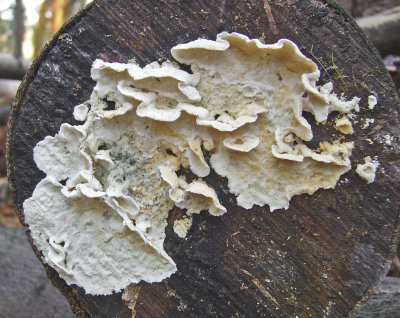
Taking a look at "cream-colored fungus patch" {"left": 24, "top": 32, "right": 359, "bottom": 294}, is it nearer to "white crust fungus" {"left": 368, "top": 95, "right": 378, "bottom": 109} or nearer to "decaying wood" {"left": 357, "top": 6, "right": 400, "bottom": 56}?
"white crust fungus" {"left": 368, "top": 95, "right": 378, "bottom": 109}

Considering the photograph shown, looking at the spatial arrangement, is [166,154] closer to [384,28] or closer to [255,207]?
[255,207]

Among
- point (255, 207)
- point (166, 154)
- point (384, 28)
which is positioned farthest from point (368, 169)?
point (384, 28)

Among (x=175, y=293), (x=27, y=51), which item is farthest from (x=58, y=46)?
(x=27, y=51)

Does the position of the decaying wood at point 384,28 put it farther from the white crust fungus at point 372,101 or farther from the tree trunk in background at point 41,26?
the tree trunk in background at point 41,26

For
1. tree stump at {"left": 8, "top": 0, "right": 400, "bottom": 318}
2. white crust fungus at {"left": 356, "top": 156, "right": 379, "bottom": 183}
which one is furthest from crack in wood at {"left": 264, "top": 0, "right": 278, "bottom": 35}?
white crust fungus at {"left": 356, "top": 156, "right": 379, "bottom": 183}

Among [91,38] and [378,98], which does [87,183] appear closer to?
[91,38]
